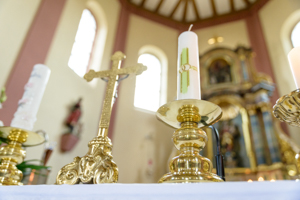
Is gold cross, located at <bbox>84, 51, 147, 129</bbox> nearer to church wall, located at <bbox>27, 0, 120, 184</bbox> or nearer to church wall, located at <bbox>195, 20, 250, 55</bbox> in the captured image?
church wall, located at <bbox>27, 0, 120, 184</bbox>

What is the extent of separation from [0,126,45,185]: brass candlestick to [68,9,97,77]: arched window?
146 inches

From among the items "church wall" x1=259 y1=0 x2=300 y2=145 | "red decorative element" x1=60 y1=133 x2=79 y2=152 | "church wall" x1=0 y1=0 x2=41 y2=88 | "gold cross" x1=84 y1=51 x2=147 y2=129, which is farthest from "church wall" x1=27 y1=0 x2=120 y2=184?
"church wall" x1=259 y1=0 x2=300 y2=145

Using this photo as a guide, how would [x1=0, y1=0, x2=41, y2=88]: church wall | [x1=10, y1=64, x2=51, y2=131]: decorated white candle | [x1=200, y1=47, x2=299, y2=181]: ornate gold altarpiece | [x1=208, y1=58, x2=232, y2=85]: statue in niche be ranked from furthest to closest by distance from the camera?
[x1=208, y1=58, x2=232, y2=85]: statue in niche, [x1=200, y1=47, x2=299, y2=181]: ornate gold altarpiece, [x1=0, y1=0, x2=41, y2=88]: church wall, [x1=10, y1=64, x2=51, y2=131]: decorated white candle

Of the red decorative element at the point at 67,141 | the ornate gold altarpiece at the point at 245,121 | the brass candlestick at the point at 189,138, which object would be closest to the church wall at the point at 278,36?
the ornate gold altarpiece at the point at 245,121

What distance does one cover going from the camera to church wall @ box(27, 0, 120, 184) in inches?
148

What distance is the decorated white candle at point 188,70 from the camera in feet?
3.09

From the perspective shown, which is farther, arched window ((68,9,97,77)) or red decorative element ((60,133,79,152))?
arched window ((68,9,97,77))

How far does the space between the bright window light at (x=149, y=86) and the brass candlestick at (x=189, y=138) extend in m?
5.27

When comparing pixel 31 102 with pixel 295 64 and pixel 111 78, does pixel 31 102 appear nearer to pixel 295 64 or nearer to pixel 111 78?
pixel 111 78

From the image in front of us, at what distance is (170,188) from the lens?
0.52 metres

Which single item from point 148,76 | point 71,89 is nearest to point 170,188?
point 71,89

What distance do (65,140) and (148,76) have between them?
3.49m

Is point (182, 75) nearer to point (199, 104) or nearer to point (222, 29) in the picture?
point (199, 104)

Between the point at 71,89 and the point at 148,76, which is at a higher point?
the point at 148,76
